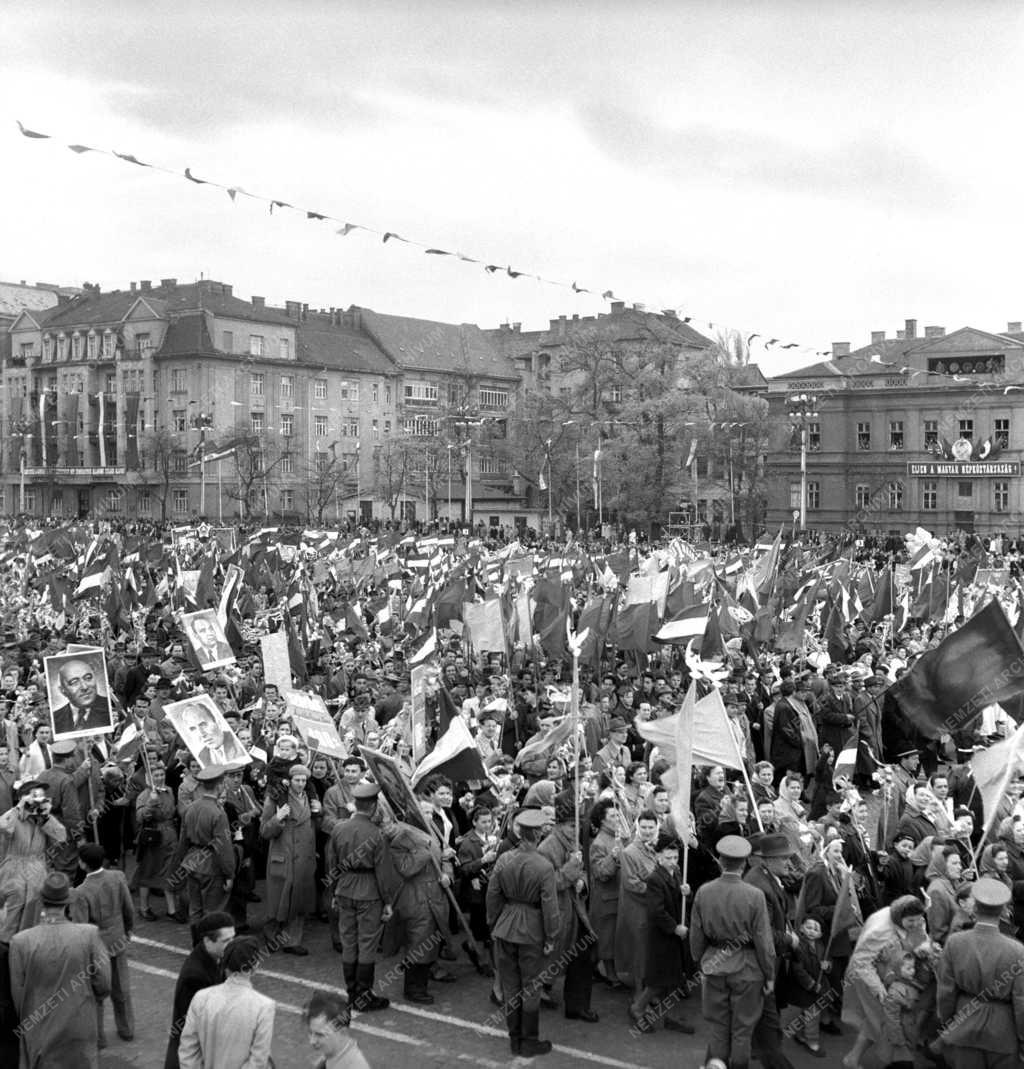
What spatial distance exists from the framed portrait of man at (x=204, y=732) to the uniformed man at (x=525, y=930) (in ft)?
11.4

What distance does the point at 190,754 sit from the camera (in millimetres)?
12109

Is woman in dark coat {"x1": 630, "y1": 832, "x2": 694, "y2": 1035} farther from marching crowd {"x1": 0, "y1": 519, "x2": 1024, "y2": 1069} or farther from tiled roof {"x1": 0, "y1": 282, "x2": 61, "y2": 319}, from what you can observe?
tiled roof {"x1": 0, "y1": 282, "x2": 61, "y2": 319}

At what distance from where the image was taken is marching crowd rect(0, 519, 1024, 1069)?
739 centimetres

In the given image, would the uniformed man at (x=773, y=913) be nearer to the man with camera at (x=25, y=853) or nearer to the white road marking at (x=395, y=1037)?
the white road marking at (x=395, y=1037)

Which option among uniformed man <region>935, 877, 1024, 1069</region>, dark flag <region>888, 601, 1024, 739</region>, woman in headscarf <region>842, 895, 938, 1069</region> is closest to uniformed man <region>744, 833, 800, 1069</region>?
woman in headscarf <region>842, 895, 938, 1069</region>

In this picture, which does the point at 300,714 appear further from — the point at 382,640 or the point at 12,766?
the point at 382,640

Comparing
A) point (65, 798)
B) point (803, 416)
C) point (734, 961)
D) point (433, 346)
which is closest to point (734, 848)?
point (734, 961)

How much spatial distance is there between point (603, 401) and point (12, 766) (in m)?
56.2

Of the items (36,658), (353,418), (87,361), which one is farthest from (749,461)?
(36,658)

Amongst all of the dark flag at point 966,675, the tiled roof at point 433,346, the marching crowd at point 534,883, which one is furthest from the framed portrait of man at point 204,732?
the tiled roof at point 433,346

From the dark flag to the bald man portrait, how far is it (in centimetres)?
733

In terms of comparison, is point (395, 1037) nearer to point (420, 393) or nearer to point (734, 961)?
point (734, 961)

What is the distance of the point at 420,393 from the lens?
99812 mm

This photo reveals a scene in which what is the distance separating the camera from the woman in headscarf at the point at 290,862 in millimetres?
10867
